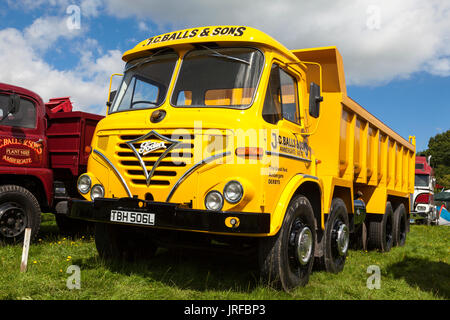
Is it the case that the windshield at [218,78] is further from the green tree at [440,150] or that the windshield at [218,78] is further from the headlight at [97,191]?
the green tree at [440,150]

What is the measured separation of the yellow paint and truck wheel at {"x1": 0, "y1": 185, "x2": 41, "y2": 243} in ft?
7.78

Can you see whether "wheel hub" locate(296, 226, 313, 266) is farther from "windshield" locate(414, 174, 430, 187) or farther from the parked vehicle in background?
"windshield" locate(414, 174, 430, 187)

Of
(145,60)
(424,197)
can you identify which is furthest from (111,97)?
(424,197)

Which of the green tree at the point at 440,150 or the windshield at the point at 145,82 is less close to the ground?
the green tree at the point at 440,150

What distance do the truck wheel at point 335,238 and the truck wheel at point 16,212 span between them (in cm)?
441

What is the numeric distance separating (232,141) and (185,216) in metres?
0.83

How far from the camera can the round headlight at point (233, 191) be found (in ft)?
12.9

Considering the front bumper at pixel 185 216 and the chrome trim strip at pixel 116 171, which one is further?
the chrome trim strip at pixel 116 171

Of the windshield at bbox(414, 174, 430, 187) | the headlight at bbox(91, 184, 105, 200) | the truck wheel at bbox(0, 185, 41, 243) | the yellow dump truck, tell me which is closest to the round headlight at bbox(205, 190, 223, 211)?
the yellow dump truck

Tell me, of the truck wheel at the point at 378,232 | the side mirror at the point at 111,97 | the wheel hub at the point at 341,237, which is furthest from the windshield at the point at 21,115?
the truck wheel at the point at 378,232

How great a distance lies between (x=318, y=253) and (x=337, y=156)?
4.54 ft

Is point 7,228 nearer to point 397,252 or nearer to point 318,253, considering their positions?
point 318,253
